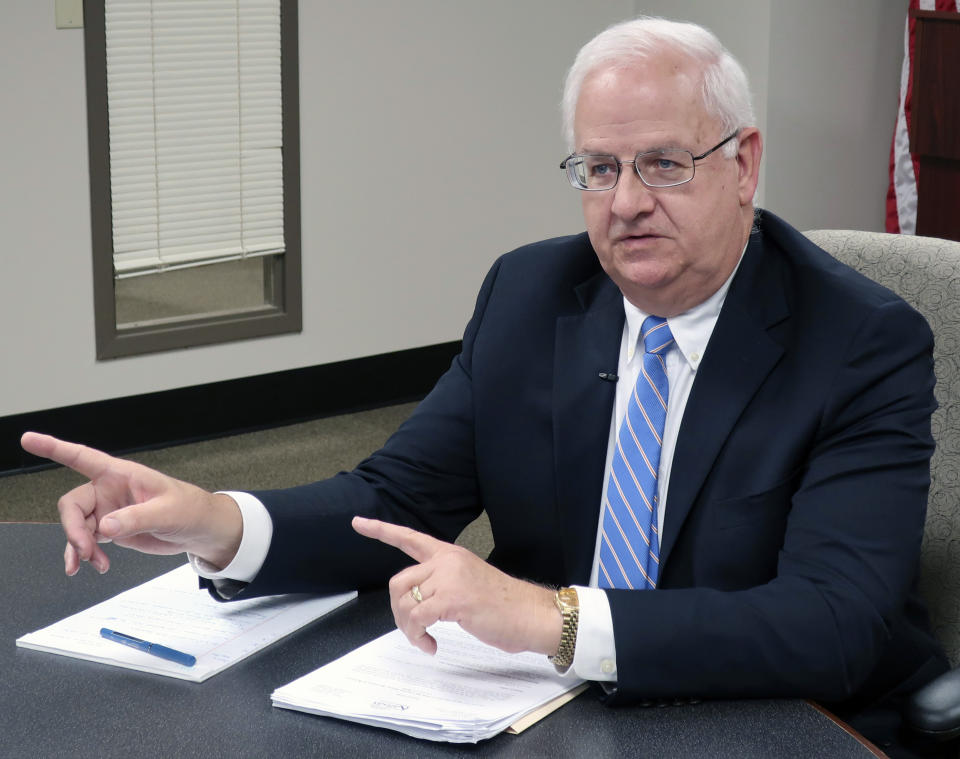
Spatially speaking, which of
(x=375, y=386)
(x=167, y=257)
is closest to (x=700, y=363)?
(x=167, y=257)

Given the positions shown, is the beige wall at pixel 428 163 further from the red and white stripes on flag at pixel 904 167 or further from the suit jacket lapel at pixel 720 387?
the suit jacket lapel at pixel 720 387

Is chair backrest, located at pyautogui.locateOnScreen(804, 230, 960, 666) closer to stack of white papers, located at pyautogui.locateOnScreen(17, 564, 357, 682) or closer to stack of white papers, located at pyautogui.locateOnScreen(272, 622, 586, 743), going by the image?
stack of white papers, located at pyautogui.locateOnScreen(272, 622, 586, 743)

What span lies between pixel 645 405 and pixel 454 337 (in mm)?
3574

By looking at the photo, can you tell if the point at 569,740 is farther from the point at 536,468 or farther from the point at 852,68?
the point at 852,68

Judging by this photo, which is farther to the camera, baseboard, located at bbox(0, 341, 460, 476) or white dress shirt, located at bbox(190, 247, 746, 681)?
baseboard, located at bbox(0, 341, 460, 476)

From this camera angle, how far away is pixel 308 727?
3.56 ft

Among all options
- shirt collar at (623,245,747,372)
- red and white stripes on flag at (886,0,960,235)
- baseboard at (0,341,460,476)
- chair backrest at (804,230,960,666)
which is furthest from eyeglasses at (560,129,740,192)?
red and white stripes on flag at (886,0,960,235)

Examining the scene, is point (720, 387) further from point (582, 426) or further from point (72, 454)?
point (72, 454)

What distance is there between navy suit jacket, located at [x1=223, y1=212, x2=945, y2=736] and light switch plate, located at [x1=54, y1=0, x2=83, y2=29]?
2699 millimetres

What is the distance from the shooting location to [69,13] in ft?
12.6

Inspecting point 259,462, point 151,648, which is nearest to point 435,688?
point 151,648

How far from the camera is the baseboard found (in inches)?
161

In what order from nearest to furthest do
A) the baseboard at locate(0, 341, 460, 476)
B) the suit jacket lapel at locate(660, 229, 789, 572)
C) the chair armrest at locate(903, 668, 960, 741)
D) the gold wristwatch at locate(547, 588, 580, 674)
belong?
the gold wristwatch at locate(547, 588, 580, 674) → the chair armrest at locate(903, 668, 960, 741) → the suit jacket lapel at locate(660, 229, 789, 572) → the baseboard at locate(0, 341, 460, 476)

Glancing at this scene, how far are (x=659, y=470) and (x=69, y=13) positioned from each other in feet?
10.1
